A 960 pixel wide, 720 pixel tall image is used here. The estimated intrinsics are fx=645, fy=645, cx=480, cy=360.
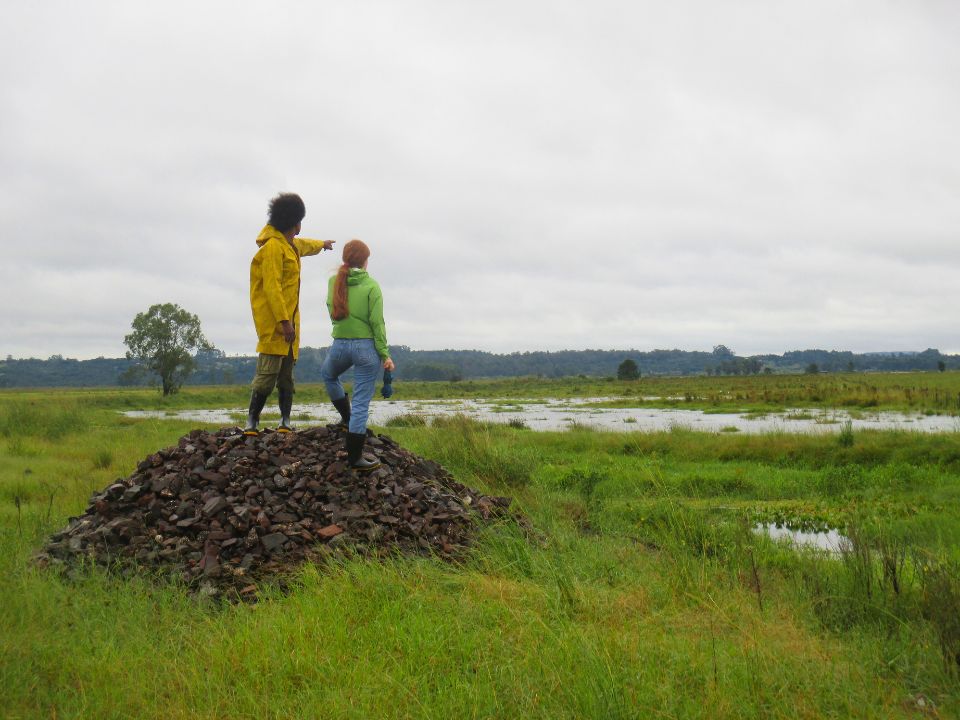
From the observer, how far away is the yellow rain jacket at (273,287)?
6598 mm

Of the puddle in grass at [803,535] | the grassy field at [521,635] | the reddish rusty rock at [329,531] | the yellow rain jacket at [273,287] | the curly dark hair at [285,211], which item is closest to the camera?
the grassy field at [521,635]

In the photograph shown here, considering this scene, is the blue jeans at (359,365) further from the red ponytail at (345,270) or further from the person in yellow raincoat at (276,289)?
the person in yellow raincoat at (276,289)

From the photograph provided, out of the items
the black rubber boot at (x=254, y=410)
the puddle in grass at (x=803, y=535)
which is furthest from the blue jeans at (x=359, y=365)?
the puddle in grass at (x=803, y=535)

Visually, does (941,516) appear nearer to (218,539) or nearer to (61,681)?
(218,539)

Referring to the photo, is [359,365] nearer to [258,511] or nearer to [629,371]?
[258,511]

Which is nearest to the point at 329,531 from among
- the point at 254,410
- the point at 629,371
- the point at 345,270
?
the point at 254,410

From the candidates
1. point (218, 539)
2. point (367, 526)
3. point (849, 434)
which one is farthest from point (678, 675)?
point (849, 434)

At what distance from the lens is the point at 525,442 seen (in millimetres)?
17547

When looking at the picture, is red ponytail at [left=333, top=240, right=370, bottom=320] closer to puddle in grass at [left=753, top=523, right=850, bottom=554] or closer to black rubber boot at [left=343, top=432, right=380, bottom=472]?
black rubber boot at [left=343, top=432, right=380, bottom=472]

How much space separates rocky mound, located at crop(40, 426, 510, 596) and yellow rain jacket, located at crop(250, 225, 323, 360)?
46.2 inches

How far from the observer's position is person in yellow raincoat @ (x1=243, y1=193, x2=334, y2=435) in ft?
21.8

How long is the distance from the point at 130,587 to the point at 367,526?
74.4 inches

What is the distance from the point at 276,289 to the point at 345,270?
2.42 ft

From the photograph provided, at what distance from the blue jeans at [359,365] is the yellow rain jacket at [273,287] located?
627 mm
